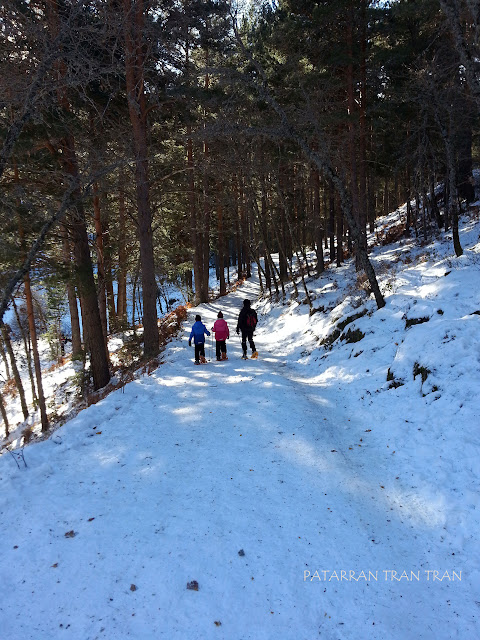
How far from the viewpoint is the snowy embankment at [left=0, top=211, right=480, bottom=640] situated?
9.98ft

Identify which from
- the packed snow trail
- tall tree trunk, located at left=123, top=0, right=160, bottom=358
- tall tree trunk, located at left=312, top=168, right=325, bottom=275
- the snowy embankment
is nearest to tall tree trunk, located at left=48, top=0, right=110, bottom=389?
tall tree trunk, located at left=123, top=0, right=160, bottom=358

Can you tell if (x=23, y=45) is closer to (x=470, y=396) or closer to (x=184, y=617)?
(x=184, y=617)

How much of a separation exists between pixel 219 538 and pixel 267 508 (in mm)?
721

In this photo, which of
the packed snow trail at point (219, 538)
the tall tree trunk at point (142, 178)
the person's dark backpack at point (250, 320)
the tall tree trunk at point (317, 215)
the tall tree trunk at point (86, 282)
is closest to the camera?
the packed snow trail at point (219, 538)

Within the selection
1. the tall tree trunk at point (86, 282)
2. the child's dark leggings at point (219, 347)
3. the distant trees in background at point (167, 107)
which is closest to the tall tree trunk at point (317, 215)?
the distant trees in background at point (167, 107)

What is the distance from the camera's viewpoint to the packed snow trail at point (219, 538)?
2.98 meters

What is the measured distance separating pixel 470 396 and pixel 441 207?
61.5 feet

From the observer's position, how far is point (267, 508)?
13.9ft

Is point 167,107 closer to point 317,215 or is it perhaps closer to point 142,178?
point 142,178

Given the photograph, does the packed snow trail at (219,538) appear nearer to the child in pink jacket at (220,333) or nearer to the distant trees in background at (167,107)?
the distant trees in background at (167,107)

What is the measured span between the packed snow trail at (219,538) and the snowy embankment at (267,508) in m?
0.02

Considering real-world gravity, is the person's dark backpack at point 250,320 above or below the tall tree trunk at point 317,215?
below

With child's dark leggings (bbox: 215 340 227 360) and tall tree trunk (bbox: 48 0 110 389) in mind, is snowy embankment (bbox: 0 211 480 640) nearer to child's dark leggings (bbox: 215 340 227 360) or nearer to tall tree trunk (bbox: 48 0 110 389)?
child's dark leggings (bbox: 215 340 227 360)

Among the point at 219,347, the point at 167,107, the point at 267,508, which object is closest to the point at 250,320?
the point at 219,347
